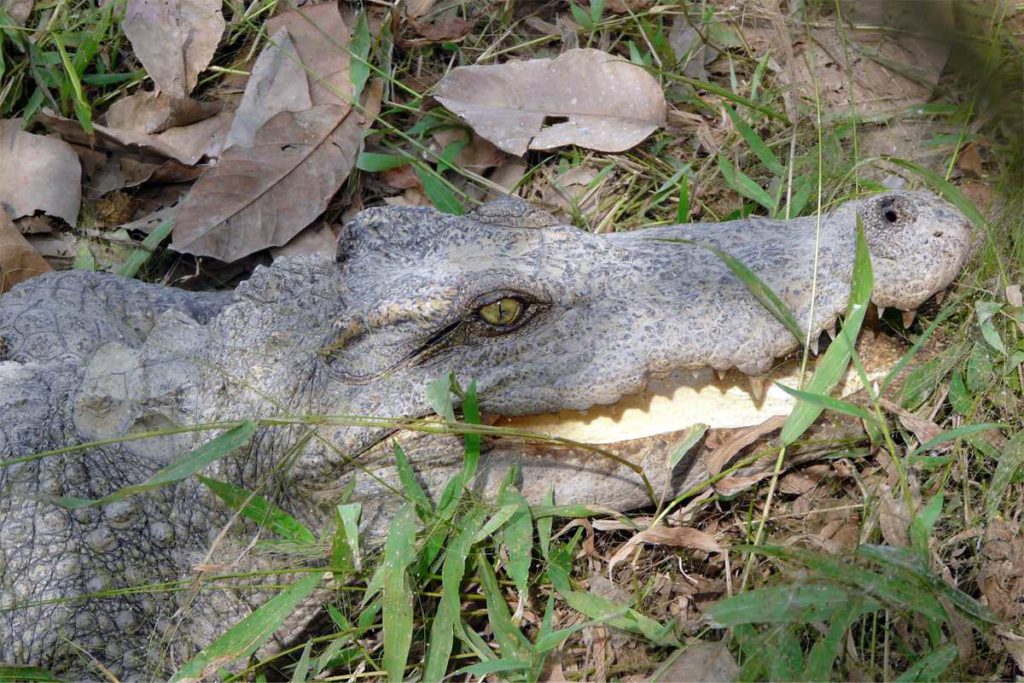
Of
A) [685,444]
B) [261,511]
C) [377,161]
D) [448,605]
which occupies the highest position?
[685,444]

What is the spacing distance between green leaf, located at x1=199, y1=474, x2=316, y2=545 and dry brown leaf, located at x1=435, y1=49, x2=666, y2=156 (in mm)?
1817

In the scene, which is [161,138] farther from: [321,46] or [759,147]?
[759,147]

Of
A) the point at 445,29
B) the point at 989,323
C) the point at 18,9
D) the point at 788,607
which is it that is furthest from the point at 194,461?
the point at 18,9

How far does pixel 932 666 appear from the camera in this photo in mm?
2242

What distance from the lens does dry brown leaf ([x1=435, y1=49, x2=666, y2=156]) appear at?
4.00 meters

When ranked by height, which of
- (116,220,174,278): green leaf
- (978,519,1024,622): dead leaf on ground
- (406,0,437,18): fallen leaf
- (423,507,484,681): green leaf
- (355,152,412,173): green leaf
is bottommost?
(116,220,174,278): green leaf

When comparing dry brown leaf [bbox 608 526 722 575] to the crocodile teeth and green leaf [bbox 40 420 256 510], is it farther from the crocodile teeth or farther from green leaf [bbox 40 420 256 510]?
green leaf [bbox 40 420 256 510]

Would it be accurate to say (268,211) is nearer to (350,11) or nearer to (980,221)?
(350,11)

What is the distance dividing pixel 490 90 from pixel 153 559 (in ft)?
7.31

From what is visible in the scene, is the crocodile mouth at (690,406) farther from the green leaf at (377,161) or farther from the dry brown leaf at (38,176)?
the dry brown leaf at (38,176)

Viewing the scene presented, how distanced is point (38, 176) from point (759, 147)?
2994 mm

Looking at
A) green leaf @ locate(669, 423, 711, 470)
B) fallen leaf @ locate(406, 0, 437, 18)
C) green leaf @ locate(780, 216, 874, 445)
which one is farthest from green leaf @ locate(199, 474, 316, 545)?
fallen leaf @ locate(406, 0, 437, 18)

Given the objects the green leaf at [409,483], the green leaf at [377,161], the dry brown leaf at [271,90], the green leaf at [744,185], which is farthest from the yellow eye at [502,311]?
the dry brown leaf at [271,90]

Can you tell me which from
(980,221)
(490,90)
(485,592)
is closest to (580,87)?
(490,90)
